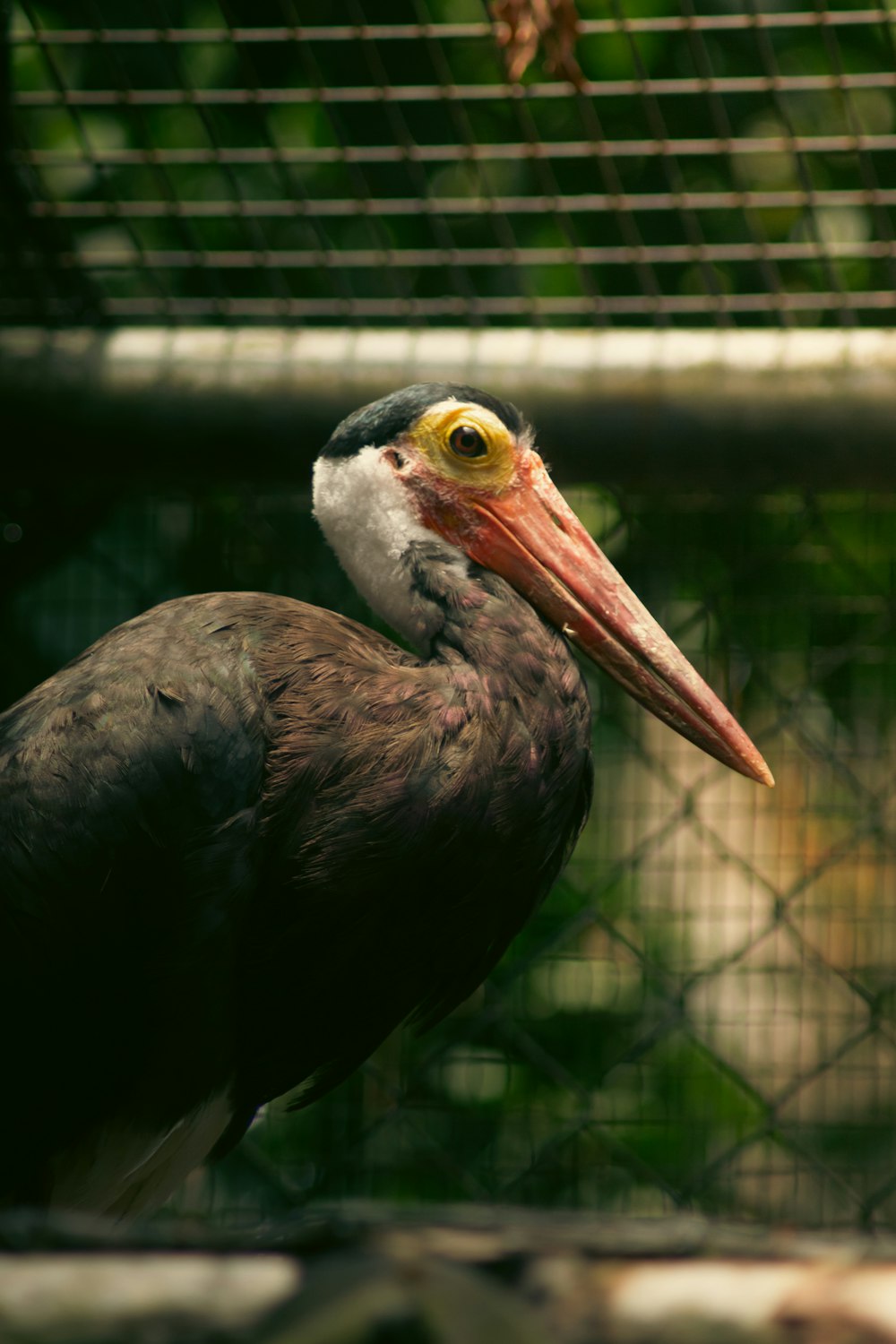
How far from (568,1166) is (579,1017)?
0.25m

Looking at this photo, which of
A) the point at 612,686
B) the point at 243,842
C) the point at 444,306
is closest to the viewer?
the point at 243,842

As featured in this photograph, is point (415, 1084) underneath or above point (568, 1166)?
above

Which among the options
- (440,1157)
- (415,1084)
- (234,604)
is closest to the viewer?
(234,604)

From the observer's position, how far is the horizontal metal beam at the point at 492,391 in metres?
1.49

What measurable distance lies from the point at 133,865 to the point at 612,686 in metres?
1.20

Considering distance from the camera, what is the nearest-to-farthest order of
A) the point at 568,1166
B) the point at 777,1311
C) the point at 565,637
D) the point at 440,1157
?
the point at 777,1311, the point at 565,637, the point at 440,1157, the point at 568,1166

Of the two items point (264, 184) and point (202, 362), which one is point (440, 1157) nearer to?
point (202, 362)

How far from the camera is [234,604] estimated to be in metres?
1.49

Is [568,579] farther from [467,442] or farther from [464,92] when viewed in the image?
[464,92]

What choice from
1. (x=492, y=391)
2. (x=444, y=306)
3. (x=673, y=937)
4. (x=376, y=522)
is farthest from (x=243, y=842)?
(x=673, y=937)

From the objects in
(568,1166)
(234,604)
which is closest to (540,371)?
(234,604)

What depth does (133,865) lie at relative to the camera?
4.45 ft

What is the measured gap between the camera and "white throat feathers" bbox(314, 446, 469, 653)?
162cm

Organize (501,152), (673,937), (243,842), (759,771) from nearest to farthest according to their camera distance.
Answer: (243,842)
(759,771)
(501,152)
(673,937)
